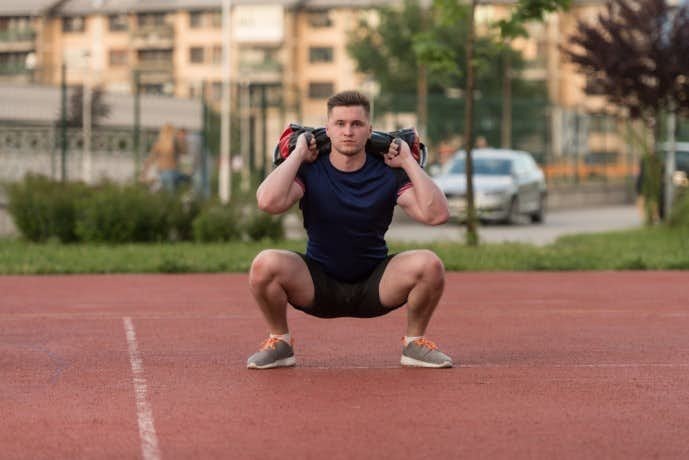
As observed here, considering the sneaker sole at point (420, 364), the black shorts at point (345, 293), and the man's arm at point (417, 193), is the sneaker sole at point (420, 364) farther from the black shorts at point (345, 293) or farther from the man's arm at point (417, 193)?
the man's arm at point (417, 193)

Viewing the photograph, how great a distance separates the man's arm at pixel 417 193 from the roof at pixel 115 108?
17.7 meters

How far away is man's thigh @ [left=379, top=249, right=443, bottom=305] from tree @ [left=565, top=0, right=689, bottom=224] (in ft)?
59.9

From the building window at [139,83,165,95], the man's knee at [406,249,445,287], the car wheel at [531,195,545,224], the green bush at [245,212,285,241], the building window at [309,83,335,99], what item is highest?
the building window at [309,83,335,99]

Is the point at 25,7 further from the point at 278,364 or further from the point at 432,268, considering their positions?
the point at 432,268

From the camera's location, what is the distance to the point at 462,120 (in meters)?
38.5

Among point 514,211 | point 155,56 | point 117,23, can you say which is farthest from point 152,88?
point 117,23

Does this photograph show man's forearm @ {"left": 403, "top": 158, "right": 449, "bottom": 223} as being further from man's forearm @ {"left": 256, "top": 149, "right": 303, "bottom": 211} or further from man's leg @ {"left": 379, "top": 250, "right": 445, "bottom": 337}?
man's forearm @ {"left": 256, "top": 149, "right": 303, "bottom": 211}

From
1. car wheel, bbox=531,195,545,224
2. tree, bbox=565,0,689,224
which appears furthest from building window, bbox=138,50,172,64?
tree, bbox=565,0,689,224

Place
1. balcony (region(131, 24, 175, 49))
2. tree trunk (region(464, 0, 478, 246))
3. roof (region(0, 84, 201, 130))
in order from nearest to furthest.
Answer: tree trunk (region(464, 0, 478, 246)) < roof (region(0, 84, 201, 130)) < balcony (region(131, 24, 175, 49))

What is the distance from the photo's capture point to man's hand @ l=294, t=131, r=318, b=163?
8.95 metres

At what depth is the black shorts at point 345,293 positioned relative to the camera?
9.19 metres

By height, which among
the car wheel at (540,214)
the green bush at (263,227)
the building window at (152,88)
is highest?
the building window at (152,88)

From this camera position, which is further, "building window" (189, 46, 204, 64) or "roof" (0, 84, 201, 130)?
"building window" (189, 46, 204, 64)

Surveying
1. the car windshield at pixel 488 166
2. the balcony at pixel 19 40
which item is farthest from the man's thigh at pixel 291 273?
the balcony at pixel 19 40
